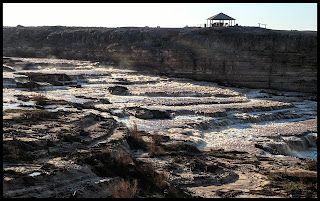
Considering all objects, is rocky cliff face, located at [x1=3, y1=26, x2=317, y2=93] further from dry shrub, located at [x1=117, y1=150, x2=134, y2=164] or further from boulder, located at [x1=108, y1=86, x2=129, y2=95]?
dry shrub, located at [x1=117, y1=150, x2=134, y2=164]

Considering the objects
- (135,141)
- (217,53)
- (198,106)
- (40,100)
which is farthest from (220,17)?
(135,141)

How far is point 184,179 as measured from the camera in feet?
34.9

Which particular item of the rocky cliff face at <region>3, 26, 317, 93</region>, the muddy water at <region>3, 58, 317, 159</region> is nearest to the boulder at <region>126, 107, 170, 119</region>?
the muddy water at <region>3, 58, 317, 159</region>

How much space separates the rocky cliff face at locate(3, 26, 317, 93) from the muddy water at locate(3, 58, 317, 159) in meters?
1.42

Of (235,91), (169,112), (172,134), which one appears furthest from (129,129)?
(235,91)

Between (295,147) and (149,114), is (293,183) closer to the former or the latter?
(295,147)

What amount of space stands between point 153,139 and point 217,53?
1811 centimetres

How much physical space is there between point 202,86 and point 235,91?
86.7 inches

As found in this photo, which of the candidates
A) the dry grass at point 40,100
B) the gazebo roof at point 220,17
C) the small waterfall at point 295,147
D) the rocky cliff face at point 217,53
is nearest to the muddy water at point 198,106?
the small waterfall at point 295,147

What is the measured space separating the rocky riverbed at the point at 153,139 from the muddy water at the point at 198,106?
0.05 m

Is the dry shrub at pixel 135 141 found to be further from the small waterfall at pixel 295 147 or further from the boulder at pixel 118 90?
the boulder at pixel 118 90

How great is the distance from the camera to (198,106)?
21.6m

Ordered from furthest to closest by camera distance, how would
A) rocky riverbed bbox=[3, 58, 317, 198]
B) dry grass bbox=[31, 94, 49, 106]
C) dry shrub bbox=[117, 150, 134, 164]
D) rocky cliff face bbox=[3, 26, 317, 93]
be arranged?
rocky cliff face bbox=[3, 26, 317, 93] < dry grass bbox=[31, 94, 49, 106] < dry shrub bbox=[117, 150, 134, 164] < rocky riverbed bbox=[3, 58, 317, 198]

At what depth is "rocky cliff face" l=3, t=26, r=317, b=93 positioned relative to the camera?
2881 centimetres
